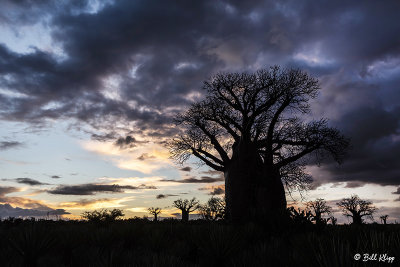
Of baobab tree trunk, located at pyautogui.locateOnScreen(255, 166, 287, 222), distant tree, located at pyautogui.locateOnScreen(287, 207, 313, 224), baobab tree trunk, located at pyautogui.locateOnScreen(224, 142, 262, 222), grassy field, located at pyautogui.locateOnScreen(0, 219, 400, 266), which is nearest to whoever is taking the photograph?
grassy field, located at pyautogui.locateOnScreen(0, 219, 400, 266)

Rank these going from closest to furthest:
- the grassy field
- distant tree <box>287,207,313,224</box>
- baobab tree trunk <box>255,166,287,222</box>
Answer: the grassy field, distant tree <box>287,207,313,224</box>, baobab tree trunk <box>255,166,287,222</box>

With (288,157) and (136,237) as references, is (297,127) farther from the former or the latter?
(136,237)

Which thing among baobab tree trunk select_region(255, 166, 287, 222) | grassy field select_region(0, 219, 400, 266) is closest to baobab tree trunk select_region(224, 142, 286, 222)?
baobab tree trunk select_region(255, 166, 287, 222)

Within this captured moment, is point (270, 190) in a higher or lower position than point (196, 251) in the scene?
higher

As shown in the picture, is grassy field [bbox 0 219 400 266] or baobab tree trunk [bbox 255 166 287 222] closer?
grassy field [bbox 0 219 400 266]

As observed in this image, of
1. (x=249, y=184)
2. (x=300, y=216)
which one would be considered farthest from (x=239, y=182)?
(x=300, y=216)

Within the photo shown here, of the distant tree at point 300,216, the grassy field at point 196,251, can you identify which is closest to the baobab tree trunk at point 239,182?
the distant tree at point 300,216

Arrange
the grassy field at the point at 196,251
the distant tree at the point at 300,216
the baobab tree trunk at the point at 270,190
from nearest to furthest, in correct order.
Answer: the grassy field at the point at 196,251, the distant tree at the point at 300,216, the baobab tree trunk at the point at 270,190

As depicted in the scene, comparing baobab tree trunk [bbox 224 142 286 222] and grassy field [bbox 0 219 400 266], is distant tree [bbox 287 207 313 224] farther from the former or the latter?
baobab tree trunk [bbox 224 142 286 222]

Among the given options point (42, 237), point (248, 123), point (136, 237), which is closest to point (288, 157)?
point (248, 123)

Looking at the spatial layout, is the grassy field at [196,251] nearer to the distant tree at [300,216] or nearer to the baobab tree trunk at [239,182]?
the distant tree at [300,216]

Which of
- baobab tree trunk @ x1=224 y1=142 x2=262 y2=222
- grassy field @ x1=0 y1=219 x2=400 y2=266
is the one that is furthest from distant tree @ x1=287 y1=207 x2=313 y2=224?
baobab tree trunk @ x1=224 y1=142 x2=262 y2=222

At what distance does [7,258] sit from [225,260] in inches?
58.4

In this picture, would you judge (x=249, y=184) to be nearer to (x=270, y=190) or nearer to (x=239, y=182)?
(x=239, y=182)
